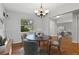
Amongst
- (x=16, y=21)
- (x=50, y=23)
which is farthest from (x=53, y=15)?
(x=16, y=21)

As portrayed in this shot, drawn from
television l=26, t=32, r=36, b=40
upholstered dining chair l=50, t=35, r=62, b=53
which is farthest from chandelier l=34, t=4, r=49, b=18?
upholstered dining chair l=50, t=35, r=62, b=53

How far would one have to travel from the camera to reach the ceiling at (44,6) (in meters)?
1.74

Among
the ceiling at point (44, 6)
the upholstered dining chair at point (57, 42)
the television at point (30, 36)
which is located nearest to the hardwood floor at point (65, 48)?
the upholstered dining chair at point (57, 42)

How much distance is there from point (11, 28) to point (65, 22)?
833 mm

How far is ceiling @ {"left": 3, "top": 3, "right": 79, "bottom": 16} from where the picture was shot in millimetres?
1740

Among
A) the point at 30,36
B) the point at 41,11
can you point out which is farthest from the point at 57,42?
the point at 41,11

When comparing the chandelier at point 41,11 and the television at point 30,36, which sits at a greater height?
the chandelier at point 41,11

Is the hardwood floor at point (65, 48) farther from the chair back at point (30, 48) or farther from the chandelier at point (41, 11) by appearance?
the chandelier at point (41, 11)

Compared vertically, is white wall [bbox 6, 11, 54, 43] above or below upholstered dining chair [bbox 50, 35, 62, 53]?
above

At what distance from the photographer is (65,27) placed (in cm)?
175

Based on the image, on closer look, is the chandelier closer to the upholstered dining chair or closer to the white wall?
the white wall

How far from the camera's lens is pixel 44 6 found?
1.76 metres

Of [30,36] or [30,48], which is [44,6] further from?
[30,48]

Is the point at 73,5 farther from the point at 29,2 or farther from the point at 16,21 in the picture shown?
the point at 16,21
